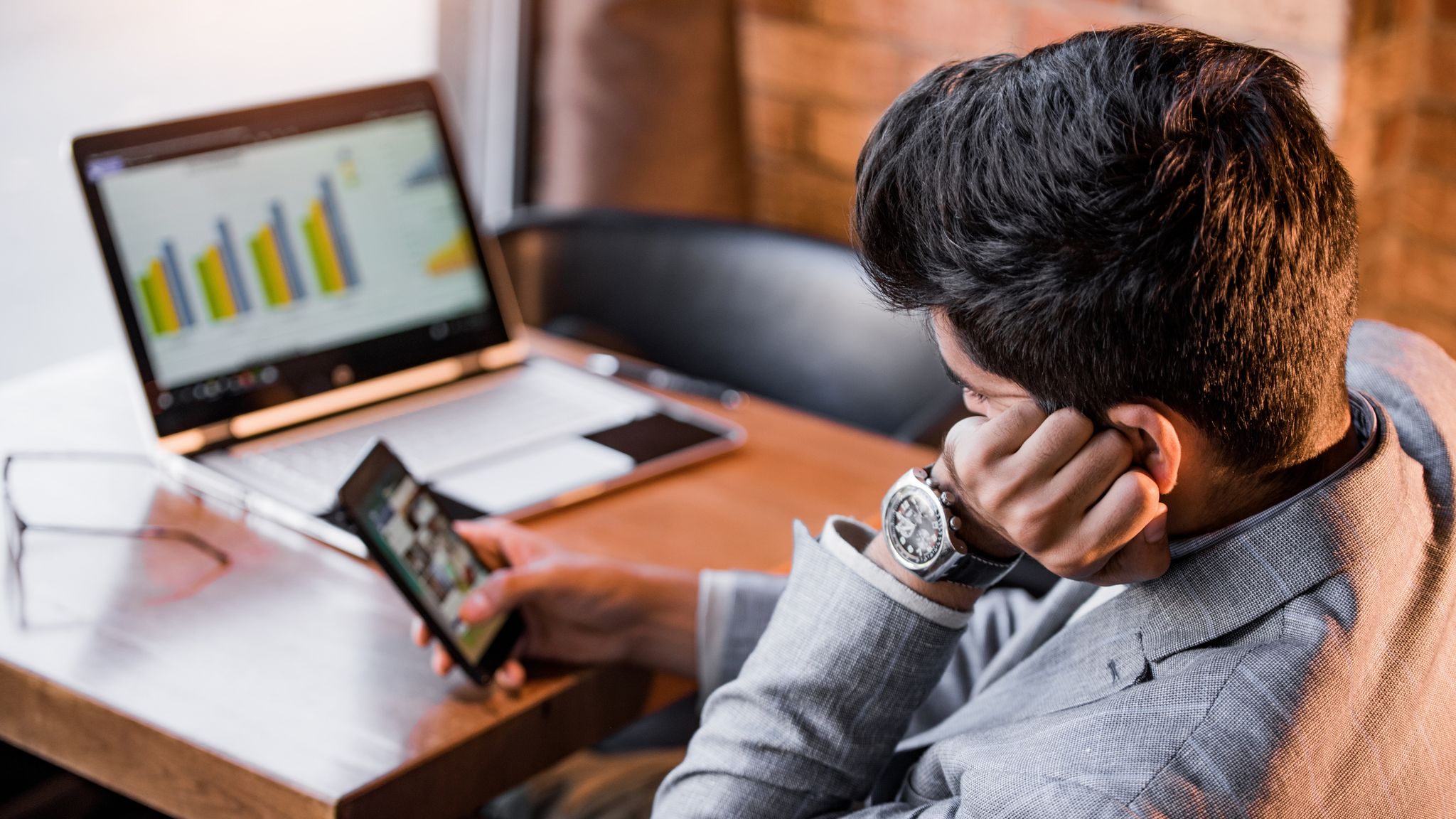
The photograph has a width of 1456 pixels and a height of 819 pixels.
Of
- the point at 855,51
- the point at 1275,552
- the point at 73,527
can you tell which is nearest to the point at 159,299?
the point at 73,527

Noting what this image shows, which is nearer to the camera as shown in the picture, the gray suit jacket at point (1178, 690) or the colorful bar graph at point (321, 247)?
the gray suit jacket at point (1178, 690)

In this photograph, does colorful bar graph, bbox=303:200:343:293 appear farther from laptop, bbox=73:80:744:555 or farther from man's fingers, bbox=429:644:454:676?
man's fingers, bbox=429:644:454:676

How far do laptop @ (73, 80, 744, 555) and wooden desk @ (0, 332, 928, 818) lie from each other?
0.25 ft

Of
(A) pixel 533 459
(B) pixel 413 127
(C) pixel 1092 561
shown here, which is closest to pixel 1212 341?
(C) pixel 1092 561

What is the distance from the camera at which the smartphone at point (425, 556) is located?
1036 millimetres

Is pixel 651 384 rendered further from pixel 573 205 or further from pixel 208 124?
pixel 573 205

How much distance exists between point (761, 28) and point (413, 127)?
107 cm

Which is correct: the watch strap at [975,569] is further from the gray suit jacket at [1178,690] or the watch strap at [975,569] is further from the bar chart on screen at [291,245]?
the bar chart on screen at [291,245]

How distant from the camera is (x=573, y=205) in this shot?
2502 mm

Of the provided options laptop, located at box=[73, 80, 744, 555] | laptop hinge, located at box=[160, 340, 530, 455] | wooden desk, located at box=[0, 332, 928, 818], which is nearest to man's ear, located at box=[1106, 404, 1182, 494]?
wooden desk, located at box=[0, 332, 928, 818]

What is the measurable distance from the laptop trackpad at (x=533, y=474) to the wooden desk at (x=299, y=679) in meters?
0.03

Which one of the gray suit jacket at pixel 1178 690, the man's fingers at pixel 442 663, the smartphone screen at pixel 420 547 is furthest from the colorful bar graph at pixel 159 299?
Result: the gray suit jacket at pixel 1178 690

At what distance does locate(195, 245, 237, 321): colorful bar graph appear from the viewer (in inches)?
56.2

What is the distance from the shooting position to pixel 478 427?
4.88ft
